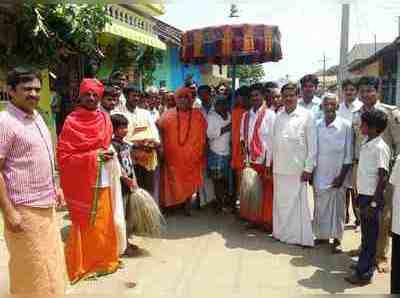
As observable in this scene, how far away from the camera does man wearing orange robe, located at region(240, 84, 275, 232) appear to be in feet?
17.4

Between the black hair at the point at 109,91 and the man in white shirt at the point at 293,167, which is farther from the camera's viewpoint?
the man in white shirt at the point at 293,167

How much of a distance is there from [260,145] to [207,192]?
4.43 ft

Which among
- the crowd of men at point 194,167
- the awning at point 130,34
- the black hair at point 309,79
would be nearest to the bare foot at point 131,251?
the crowd of men at point 194,167

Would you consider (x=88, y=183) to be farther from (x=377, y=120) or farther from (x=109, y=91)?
(x=377, y=120)

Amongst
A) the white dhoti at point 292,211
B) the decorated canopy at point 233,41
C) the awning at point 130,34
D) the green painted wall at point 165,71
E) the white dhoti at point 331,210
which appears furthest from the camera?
the green painted wall at point 165,71

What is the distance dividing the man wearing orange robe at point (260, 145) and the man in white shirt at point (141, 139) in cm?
113

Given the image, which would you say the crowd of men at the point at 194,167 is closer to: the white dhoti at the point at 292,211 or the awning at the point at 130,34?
the white dhoti at the point at 292,211

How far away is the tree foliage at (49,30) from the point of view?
5805 millimetres

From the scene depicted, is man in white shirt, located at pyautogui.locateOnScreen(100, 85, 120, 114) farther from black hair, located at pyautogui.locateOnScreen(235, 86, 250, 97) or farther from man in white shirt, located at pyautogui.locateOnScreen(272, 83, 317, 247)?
black hair, located at pyautogui.locateOnScreen(235, 86, 250, 97)

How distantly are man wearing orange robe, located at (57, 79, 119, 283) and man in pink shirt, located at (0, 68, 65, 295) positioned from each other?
82 centimetres

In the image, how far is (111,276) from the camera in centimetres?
400

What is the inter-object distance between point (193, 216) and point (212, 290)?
2389 millimetres

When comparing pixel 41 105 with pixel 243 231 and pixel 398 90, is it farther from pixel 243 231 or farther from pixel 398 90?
pixel 398 90

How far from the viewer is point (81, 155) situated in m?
3.78
